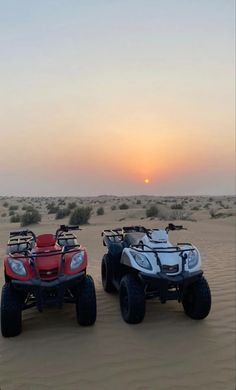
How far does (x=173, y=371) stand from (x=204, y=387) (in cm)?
44

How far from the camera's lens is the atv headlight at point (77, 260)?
227 inches

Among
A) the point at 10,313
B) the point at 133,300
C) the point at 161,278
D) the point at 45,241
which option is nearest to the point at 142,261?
the point at 161,278

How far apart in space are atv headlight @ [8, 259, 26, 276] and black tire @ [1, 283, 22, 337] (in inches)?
12.1

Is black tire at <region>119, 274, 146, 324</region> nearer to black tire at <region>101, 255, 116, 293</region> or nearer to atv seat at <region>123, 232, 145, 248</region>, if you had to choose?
atv seat at <region>123, 232, 145, 248</region>

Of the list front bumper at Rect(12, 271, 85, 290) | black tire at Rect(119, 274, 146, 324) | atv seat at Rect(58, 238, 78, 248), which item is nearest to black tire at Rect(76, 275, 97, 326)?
front bumper at Rect(12, 271, 85, 290)

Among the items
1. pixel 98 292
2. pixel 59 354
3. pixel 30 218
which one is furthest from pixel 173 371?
pixel 30 218

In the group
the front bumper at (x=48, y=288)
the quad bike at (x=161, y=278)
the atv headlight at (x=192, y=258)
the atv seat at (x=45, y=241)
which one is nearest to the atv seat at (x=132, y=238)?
the quad bike at (x=161, y=278)

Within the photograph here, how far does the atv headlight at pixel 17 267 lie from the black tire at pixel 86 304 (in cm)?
84

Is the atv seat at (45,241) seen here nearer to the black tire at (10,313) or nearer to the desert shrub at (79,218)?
the black tire at (10,313)

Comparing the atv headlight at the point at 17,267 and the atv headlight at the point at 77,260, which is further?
the atv headlight at the point at 77,260

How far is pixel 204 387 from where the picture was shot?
14.2 feet

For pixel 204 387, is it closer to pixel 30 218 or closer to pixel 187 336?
pixel 187 336

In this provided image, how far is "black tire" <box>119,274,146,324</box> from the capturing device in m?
5.81

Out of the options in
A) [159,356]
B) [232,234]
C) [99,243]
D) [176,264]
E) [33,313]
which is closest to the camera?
[159,356]
